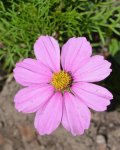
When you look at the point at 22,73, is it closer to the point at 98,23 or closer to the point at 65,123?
the point at 65,123

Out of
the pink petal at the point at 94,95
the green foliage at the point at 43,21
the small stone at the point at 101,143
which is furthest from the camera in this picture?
the small stone at the point at 101,143

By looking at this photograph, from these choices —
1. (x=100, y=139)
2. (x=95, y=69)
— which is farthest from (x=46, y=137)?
(x=95, y=69)

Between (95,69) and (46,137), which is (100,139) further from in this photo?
(95,69)

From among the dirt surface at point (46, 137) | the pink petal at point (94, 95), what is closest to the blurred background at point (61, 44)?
the dirt surface at point (46, 137)

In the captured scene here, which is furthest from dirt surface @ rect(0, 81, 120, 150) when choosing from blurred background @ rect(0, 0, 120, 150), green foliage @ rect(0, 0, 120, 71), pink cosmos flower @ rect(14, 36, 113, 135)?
pink cosmos flower @ rect(14, 36, 113, 135)

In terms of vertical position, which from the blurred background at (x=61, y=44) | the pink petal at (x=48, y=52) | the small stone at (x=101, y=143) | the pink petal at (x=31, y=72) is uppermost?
the pink petal at (x=48, y=52)

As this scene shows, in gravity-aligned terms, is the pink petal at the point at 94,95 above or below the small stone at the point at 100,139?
above

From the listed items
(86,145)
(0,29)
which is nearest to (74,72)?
(0,29)

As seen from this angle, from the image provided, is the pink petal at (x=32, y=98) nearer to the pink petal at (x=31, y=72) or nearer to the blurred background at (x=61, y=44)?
the pink petal at (x=31, y=72)

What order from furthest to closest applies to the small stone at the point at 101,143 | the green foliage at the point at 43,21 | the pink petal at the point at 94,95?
the small stone at the point at 101,143 → the green foliage at the point at 43,21 → the pink petal at the point at 94,95
